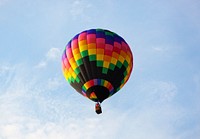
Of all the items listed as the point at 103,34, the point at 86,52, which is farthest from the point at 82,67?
the point at 103,34

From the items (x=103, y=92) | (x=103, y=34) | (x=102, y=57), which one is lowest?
(x=103, y=92)

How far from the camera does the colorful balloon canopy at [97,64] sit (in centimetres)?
3117

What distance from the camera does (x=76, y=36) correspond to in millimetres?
33375

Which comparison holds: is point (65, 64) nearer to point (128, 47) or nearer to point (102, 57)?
point (102, 57)

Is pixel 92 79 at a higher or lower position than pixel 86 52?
lower

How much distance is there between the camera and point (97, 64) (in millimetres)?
31406

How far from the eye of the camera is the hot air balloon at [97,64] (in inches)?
1227

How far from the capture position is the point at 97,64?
103ft

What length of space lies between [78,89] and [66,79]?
1.62 meters

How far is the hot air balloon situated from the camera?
102ft

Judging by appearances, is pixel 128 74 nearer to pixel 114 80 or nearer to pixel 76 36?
pixel 114 80

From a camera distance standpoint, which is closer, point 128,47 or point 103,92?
→ point 103,92

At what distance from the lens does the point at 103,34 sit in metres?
32.9

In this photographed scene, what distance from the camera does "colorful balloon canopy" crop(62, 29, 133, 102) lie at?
31172 millimetres
